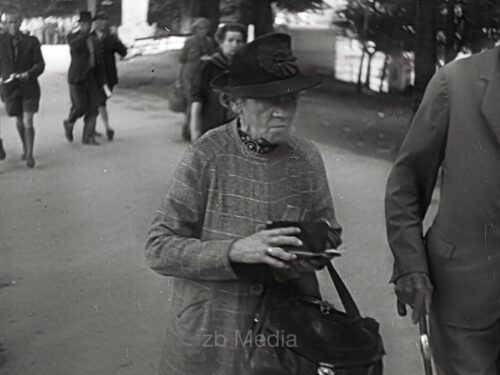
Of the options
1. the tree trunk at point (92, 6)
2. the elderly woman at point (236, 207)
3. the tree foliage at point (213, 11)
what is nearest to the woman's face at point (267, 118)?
the elderly woman at point (236, 207)

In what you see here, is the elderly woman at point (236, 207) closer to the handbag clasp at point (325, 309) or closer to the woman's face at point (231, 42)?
the handbag clasp at point (325, 309)

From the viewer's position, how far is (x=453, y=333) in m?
2.87

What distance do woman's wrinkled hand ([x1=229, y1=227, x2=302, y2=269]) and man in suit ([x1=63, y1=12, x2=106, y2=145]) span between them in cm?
120

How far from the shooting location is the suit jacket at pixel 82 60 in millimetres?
3281

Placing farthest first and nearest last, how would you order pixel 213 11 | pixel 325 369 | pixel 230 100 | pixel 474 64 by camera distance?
1. pixel 213 11
2. pixel 474 64
3. pixel 230 100
4. pixel 325 369

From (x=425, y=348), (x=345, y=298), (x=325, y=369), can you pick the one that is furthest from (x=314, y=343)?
(x=425, y=348)

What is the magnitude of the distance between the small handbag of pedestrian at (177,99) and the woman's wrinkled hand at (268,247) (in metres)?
1.07

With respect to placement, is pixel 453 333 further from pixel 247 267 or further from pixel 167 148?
pixel 167 148

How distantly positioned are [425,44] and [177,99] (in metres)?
1.04

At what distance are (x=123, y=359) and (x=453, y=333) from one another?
1325mm

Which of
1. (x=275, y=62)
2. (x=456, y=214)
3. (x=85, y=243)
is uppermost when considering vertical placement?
(x=275, y=62)

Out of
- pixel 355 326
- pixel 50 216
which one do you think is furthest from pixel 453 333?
pixel 50 216

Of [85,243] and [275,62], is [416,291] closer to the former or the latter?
[275,62]

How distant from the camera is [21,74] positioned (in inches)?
131
